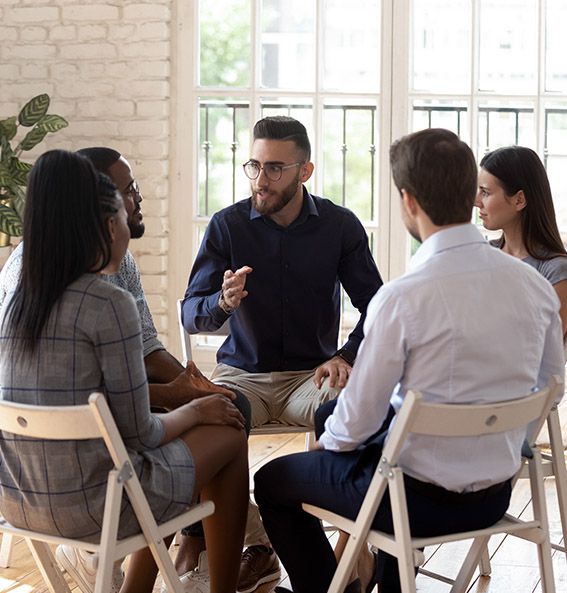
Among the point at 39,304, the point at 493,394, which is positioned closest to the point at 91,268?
the point at 39,304

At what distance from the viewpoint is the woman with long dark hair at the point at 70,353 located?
2320 mm

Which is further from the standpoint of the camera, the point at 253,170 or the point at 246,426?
the point at 253,170

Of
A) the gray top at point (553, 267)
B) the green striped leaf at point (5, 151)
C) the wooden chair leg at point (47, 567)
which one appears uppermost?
the green striped leaf at point (5, 151)

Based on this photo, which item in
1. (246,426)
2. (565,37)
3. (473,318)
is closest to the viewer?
(473,318)

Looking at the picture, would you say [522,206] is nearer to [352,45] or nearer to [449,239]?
[449,239]

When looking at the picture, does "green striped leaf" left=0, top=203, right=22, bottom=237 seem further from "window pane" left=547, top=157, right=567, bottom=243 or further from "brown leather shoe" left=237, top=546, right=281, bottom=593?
"window pane" left=547, top=157, right=567, bottom=243

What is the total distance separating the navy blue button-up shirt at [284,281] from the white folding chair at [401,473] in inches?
41.1

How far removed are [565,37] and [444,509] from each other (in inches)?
144

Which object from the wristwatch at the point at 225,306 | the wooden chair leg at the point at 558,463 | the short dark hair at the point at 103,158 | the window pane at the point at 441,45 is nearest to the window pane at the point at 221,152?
the window pane at the point at 441,45

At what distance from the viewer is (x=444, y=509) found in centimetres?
243

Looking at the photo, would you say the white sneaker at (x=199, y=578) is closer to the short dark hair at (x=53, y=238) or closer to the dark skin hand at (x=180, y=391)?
the dark skin hand at (x=180, y=391)

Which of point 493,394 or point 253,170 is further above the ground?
point 253,170

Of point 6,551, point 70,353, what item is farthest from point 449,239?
point 6,551

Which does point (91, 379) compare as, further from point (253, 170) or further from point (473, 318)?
point (253, 170)
